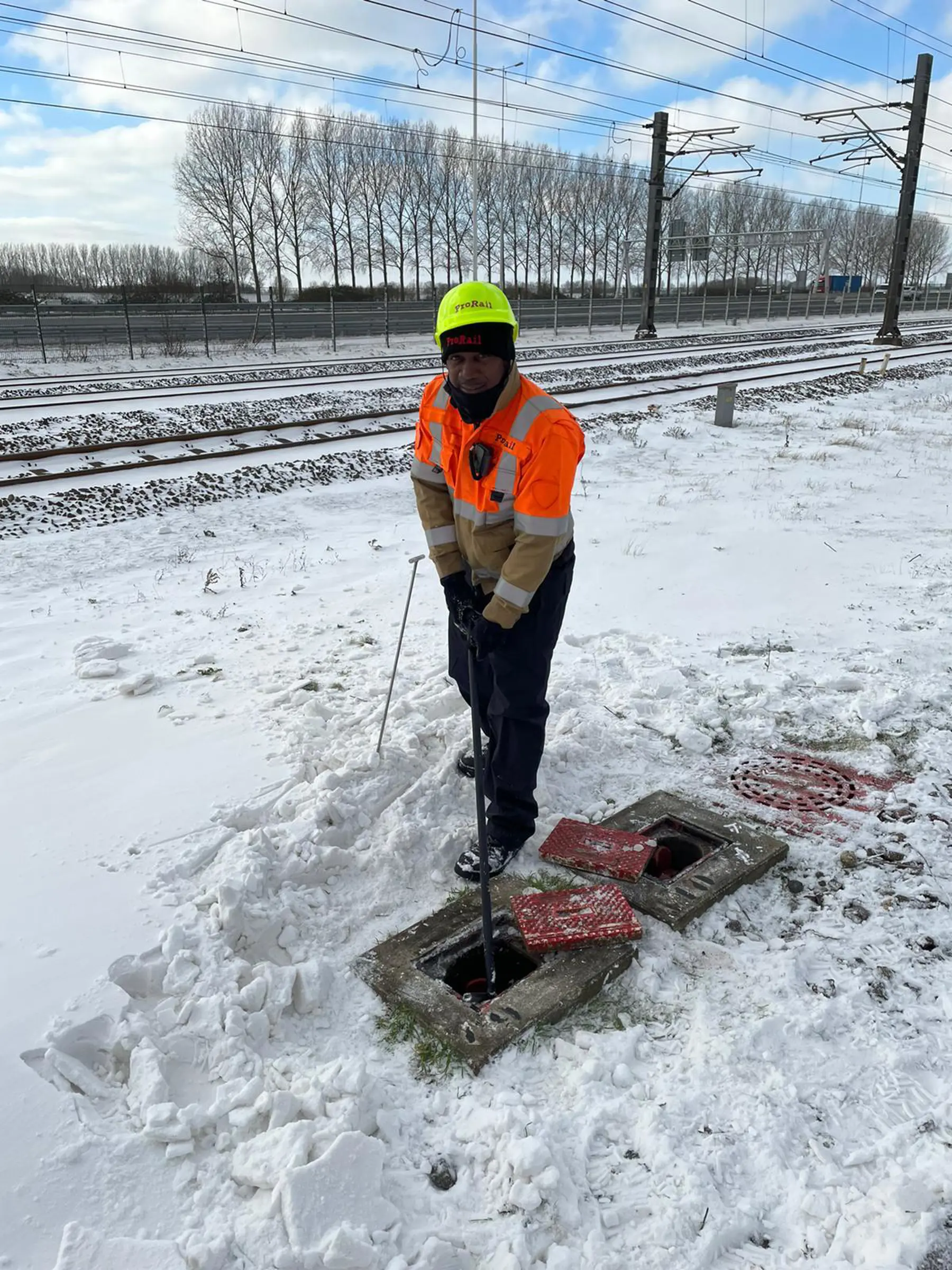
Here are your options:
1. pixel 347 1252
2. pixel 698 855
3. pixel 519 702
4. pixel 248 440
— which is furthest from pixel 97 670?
pixel 248 440

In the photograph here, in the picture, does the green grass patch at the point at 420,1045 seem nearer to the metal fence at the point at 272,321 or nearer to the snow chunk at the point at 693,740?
the snow chunk at the point at 693,740

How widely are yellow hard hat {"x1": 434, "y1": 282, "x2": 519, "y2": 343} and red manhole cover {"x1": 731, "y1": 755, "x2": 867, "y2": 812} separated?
2471mm

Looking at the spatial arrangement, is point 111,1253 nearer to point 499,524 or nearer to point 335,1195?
point 335,1195

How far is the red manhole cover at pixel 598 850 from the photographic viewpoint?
357 centimetres

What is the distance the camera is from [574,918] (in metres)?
3.22

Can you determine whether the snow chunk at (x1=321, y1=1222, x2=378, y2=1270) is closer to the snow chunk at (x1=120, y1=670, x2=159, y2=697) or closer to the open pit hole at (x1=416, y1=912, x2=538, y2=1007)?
the open pit hole at (x1=416, y1=912, x2=538, y2=1007)

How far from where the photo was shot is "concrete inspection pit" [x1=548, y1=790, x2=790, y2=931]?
3.38 metres

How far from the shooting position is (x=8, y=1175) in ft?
7.14

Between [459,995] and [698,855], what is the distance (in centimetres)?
136

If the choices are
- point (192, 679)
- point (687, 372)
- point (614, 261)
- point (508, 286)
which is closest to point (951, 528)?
point (192, 679)

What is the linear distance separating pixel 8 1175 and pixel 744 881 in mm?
2668

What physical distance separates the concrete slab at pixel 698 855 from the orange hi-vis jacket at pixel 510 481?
123 centimetres

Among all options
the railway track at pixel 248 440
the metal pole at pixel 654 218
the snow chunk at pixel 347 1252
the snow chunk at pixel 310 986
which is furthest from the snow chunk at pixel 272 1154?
the metal pole at pixel 654 218

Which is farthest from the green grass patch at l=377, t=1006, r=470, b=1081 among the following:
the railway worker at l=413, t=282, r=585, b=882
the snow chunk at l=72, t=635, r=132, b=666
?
the snow chunk at l=72, t=635, r=132, b=666
